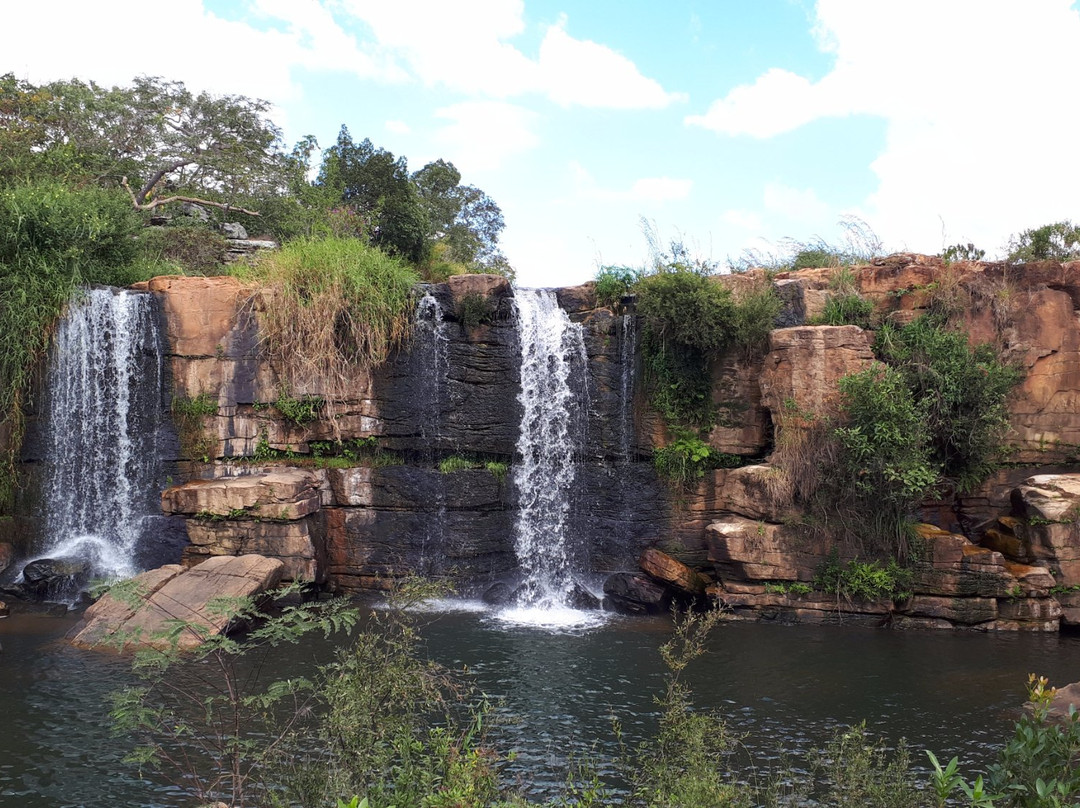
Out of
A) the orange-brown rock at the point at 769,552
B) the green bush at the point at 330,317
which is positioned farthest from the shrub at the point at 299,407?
the orange-brown rock at the point at 769,552

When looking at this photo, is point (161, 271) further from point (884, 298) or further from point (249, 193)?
point (884, 298)

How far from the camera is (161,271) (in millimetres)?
16859

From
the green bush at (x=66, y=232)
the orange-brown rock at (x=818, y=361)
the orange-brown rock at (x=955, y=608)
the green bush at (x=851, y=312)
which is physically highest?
the green bush at (x=66, y=232)

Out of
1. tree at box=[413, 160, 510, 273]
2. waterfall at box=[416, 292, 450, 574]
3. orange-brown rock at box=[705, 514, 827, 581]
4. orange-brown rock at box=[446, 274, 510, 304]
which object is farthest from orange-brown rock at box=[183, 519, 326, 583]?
tree at box=[413, 160, 510, 273]

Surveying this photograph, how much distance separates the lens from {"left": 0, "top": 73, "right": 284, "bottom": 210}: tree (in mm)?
21062

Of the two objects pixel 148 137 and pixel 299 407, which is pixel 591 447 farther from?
pixel 148 137

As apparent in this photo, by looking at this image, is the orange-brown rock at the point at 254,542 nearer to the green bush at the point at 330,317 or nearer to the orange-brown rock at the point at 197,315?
the green bush at the point at 330,317

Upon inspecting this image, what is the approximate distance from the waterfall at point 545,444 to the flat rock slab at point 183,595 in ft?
13.4

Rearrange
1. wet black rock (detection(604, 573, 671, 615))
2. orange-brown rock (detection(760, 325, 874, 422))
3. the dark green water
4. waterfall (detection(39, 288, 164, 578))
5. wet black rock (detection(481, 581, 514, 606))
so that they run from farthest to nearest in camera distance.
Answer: waterfall (detection(39, 288, 164, 578)) < wet black rock (detection(481, 581, 514, 606)) < orange-brown rock (detection(760, 325, 874, 422)) < wet black rock (detection(604, 573, 671, 615)) < the dark green water

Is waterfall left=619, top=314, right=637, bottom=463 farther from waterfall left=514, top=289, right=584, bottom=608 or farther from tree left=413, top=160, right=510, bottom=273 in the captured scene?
tree left=413, top=160, right=510, bottom=273

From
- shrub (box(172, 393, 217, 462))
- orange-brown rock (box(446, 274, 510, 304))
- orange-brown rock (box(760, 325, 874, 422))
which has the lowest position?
shrub (box(172, 393, 217, 462))

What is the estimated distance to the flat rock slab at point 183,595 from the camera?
10.5 metres

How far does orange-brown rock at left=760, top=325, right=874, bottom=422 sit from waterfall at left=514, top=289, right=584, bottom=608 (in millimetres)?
3456

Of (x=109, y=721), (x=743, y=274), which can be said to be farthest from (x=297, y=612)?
(x=743, y=274)
